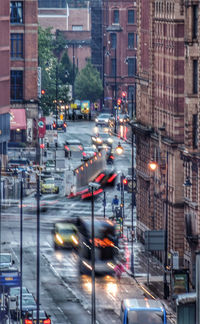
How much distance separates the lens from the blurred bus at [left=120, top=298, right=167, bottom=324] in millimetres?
80938

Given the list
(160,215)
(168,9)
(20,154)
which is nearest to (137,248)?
(160,215)

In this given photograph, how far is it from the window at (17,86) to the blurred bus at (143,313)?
11439 cm

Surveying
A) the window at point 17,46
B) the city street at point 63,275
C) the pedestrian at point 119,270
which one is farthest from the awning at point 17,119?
the pedestrian at point 119,270

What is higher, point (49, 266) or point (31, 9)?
point (31, 9)

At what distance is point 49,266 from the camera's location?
4574 inches

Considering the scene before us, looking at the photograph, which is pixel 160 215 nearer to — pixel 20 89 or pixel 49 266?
pixel 49 266

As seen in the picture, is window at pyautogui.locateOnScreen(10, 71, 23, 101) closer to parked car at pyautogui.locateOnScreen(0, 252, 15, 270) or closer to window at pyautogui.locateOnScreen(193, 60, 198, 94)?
parked car at pyautogui.locateOnScreen(0, 252, 15, 270)

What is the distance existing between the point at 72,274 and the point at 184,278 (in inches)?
659

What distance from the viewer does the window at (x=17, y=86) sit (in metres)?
195

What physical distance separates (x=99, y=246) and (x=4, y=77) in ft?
206

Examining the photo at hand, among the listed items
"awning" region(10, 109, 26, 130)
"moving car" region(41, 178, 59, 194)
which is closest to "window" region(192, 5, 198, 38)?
"moving car" region(41, 178, 59, 194)

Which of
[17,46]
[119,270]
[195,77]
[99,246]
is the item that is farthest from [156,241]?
[17,46]

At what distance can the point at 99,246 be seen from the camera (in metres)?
111

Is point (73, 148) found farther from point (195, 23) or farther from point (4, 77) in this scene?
point (195, 23)
